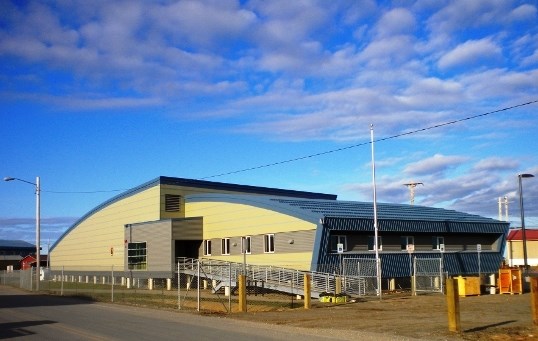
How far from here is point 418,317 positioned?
22.2 metres

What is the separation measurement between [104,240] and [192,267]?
19.7m

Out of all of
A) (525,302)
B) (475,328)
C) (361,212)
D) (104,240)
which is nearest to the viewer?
(475,328)

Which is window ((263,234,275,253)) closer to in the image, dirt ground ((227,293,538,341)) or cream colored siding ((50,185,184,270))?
dirt ground ((227,293,538,341))

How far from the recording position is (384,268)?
38688 millimetres

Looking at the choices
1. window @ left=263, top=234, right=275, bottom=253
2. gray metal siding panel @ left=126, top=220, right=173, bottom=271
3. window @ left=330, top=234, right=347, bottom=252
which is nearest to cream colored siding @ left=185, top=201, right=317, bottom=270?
window @ left=263, top=234, right=275, bottom=253

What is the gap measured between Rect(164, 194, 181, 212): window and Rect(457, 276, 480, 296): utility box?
84.4ft

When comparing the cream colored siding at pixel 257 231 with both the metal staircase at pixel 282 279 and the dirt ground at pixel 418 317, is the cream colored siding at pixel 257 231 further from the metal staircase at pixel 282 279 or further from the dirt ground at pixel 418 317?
the dirt ground at pixel 418 317

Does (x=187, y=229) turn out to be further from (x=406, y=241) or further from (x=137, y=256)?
(x=406, y=241)

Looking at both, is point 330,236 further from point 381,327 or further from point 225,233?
point 381,327

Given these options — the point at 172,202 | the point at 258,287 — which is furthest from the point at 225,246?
the point at 258,287

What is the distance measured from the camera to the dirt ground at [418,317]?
56.9ft

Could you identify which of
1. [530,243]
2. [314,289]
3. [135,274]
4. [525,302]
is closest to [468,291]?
[525,302]

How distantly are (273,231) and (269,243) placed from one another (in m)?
1.05

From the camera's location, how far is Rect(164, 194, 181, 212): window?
168 feet
